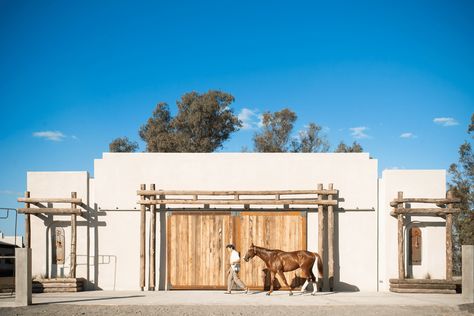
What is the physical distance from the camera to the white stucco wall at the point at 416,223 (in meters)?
19.0

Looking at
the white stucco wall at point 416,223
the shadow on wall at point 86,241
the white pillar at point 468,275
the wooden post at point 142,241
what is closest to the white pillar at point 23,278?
the shadow on wall at point 86,241

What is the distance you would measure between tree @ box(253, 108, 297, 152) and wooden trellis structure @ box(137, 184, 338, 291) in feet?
91.1

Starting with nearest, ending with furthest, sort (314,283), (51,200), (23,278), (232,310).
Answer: (232,310), (23,278), (314,283), (51,200)

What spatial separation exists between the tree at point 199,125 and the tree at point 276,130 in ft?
7.30

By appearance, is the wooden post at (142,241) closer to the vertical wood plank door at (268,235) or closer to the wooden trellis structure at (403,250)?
the vertical wood plank door at (268,235)

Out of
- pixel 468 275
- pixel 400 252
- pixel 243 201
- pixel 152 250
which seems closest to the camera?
pixel 468 275

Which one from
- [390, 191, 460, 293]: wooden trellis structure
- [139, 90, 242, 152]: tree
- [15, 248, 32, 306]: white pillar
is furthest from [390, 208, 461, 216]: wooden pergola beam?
[139, 90, 242, 152]: tree

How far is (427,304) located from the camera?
15.3m

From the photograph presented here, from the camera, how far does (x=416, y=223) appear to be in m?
19.2

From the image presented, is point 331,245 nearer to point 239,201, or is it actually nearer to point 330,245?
point 330,245

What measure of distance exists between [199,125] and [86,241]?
88.8ft

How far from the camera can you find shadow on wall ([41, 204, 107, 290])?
1958 cm

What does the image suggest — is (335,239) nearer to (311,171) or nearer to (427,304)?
(311,171)

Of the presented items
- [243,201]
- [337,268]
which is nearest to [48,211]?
[243,201]
